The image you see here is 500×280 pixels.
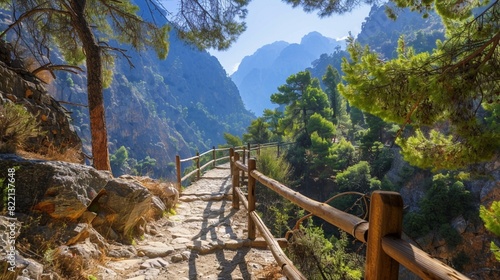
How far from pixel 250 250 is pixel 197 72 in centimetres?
13295

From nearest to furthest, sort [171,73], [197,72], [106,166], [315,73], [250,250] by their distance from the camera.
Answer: [250,250], [106,166], [315,73], [171,73], [197,72]

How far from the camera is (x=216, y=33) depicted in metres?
5.97

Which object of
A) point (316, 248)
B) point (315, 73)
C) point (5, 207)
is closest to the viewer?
point (5, 207)

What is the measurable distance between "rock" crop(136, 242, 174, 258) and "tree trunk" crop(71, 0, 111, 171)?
2405 mm

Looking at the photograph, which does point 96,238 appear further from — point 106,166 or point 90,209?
point 106,166

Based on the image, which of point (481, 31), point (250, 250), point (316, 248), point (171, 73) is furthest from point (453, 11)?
point (171, 73)

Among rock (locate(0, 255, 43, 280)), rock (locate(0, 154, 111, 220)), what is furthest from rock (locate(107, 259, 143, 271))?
rock (locate(0, 255, 43, 280))

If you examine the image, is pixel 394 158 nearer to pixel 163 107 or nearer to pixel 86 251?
pixel 86 251

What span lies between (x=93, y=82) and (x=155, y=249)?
3.43m

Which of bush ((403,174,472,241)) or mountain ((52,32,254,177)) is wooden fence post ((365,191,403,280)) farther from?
mountain ((52,32,254,177))

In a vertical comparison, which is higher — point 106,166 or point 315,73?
point 315,73

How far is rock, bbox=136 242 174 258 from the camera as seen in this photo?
3279mm

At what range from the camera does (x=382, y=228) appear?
106 cm

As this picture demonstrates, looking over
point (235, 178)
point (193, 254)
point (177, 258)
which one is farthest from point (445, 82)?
point (177, 258)
